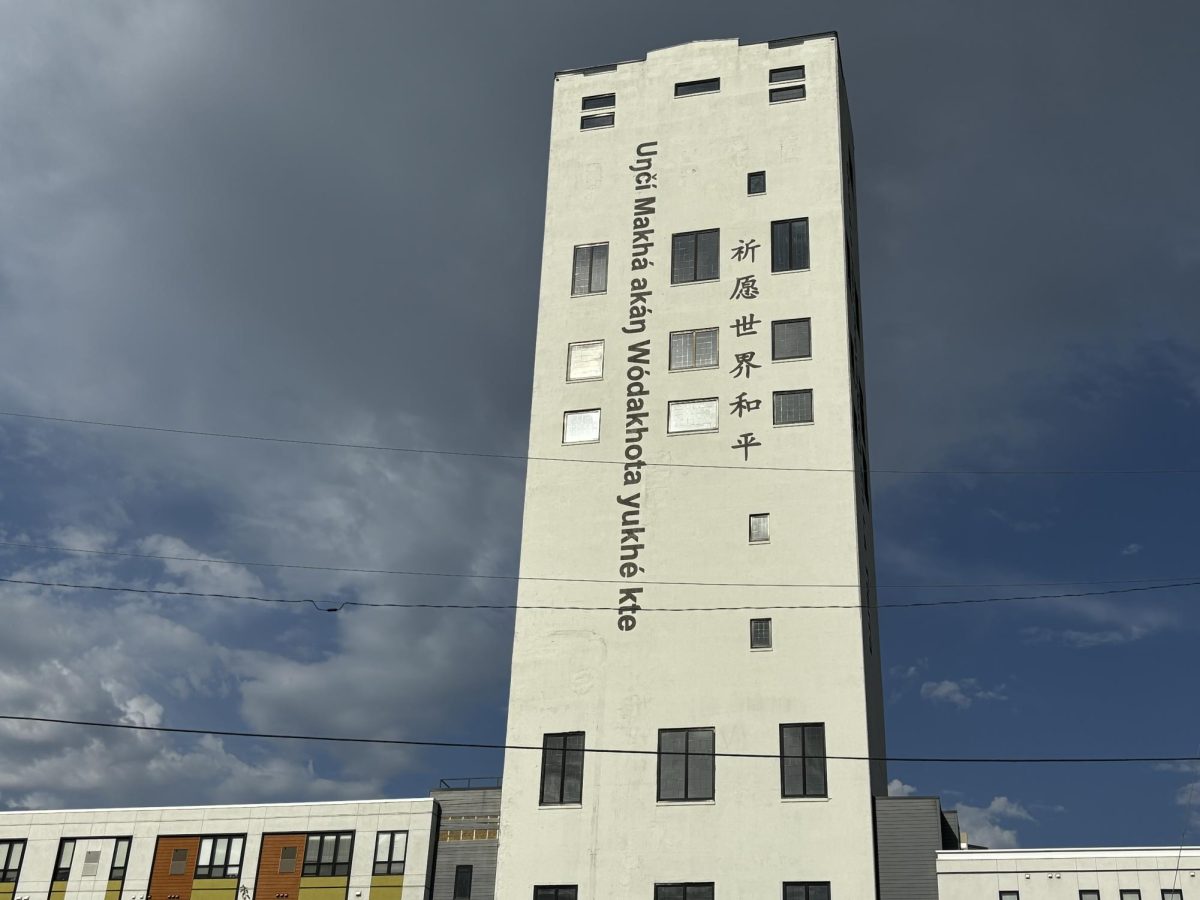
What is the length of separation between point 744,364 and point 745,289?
4.09 m

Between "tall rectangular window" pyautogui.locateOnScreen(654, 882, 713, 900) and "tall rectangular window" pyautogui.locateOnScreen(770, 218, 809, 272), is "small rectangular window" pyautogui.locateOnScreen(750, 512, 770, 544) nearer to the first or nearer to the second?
"tall rectangular window" pyautogui.locateOnScreen(770, 218, 809, 272)

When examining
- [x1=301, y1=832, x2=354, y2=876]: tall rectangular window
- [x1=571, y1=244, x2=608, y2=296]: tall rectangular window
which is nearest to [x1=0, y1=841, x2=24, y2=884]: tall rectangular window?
[x1=301, y1=832, x2=354, y2=876]: tall rectangular window

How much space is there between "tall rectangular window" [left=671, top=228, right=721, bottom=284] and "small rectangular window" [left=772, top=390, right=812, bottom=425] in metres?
7.34

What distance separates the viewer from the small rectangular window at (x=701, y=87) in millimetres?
64000

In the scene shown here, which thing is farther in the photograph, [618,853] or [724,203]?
[724,203]

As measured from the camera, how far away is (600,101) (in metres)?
65.9

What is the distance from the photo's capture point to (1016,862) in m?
48.2

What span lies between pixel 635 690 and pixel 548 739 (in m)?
Result: 4.21

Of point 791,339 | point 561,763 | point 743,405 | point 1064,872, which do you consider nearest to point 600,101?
point 791,339

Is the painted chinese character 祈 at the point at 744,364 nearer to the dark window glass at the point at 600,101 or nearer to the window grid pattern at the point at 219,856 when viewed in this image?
the dark window glass at the point at 600,101

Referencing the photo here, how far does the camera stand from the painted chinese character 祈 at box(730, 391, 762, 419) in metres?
55.8

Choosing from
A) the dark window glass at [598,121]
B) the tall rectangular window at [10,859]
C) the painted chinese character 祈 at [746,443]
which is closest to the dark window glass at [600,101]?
the dark window glass at [598,121]

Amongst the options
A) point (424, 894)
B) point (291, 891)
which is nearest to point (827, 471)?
point (424, 894)

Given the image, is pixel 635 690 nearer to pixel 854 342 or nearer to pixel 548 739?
pixel 548 739
